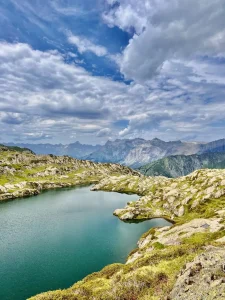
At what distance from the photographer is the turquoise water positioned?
74062 mm

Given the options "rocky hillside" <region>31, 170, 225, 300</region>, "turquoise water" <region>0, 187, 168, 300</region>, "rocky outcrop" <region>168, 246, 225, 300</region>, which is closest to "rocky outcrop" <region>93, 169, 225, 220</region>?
"turquoise water" <region>0, 187, 168, 300</region>

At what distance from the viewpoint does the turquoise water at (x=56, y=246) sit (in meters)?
74.1

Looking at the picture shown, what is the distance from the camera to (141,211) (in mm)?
167125

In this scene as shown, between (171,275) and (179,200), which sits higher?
(171,275)

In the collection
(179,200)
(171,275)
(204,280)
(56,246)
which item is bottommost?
(56,246)

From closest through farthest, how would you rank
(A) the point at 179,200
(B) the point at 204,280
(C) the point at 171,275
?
(B) the point at 204,280 < (C) the point at 171,275 < (A) the point at 179,200

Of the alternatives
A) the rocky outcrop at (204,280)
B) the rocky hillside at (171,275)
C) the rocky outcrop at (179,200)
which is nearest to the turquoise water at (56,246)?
the rocky outcrop at (179,200)

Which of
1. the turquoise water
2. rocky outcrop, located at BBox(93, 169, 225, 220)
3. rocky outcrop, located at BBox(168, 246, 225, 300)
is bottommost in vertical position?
the turquoise water

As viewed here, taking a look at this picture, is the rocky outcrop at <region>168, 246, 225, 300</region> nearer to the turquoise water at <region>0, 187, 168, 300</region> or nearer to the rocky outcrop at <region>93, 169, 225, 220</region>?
the turquoise water at <region>0, 187, 168, 300</region>

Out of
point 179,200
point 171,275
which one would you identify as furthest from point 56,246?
point 179,200

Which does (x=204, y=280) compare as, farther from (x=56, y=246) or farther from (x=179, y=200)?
(x=179, y=200)

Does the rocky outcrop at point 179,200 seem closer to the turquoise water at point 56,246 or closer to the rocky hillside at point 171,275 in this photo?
the turquoise water at point 56,246

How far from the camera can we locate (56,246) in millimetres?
103688

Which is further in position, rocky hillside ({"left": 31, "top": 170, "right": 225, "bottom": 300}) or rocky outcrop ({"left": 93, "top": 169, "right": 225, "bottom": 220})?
rocky outcrop ({"left": 93, "top": 169, "right": 225, "bottom": 220})
